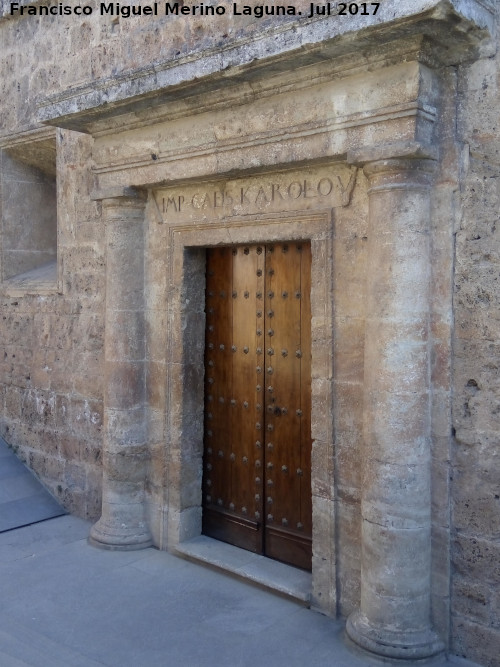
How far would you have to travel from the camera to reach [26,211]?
22.7ft

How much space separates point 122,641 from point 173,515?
1.31 metres

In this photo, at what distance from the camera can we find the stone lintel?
3.19m

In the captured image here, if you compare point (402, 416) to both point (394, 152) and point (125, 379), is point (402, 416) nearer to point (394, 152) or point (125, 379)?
point (394, 152)

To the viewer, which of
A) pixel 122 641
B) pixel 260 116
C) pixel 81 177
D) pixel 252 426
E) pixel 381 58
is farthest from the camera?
pixel 81 177

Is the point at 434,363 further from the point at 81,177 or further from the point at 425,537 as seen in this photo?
the point at 81,177

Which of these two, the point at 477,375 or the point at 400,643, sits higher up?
the point at 477,375

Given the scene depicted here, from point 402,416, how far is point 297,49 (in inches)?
77.3

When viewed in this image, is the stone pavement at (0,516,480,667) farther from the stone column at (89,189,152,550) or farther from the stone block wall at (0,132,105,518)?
the stone block wall at (0,132,105,518)

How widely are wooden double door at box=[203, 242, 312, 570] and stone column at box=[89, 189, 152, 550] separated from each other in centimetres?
51

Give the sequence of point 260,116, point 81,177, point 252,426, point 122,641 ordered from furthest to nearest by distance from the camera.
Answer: point 81,177 < point 252,426 < point 260,116 < point 122,641

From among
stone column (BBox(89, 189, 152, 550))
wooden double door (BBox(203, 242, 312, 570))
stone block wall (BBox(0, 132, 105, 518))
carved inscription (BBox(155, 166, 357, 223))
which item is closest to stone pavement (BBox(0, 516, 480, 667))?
stone column (BBox(89, 189, 152, 550))

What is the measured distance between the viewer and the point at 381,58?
3.51m

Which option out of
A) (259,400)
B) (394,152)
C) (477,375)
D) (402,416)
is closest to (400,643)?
(402,416)

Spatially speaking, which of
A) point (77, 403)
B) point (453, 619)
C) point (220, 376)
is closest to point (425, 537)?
point (453, 619)
